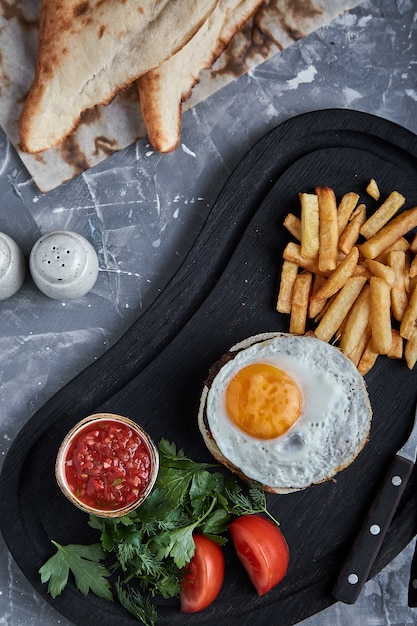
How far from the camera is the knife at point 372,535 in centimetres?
394

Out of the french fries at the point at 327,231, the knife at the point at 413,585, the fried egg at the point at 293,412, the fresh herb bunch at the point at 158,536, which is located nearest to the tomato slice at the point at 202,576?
the fresh herb bunch at the point at 158,536

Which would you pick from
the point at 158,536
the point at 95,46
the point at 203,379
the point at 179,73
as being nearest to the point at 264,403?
the point at 203,379

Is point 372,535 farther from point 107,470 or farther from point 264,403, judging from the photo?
point 107,470

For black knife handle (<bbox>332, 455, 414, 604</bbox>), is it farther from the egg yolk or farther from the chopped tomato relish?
the chopped tomato relish

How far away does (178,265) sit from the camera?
4.25 metres

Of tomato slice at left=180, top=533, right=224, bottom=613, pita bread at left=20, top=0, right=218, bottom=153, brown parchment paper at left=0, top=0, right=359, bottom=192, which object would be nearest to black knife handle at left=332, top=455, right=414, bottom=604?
tomato slice at left=180, top=533, right=224, bottom=613

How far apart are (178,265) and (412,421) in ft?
5.19

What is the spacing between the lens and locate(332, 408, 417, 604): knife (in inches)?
155

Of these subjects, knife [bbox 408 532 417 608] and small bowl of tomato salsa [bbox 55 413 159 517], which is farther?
knife [bbox 408 532 417 608]

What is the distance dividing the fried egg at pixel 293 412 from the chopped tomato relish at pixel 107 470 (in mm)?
416

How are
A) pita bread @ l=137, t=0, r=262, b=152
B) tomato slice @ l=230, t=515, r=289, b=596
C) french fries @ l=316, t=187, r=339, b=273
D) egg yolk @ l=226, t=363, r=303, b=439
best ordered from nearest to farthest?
egg yolk @ l=226, t=363, r=303, b=439 < tomato slice @ l=230, t=515, r=289, b=596 < french fries @ l=316, t=187, r=339, b=273 < pita bread @ l=137, t=0, r=262, b=152

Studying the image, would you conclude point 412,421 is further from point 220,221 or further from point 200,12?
point 200,12

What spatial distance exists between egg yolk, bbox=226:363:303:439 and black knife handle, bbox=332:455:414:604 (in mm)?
769

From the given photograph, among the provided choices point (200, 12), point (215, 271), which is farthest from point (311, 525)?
point (200, 12)
